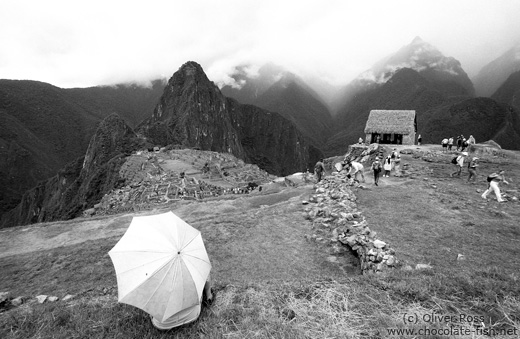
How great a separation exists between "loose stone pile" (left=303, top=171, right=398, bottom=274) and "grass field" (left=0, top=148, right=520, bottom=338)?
55cm

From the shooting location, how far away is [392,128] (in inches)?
1407

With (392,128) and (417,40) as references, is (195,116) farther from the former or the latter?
(417,40)

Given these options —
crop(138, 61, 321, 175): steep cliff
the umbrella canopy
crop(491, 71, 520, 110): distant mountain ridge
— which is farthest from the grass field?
crop(491, 71, 520, 110): distant mountain ridge

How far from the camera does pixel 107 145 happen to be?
300 feet

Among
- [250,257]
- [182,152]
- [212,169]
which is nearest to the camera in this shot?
[250,257]

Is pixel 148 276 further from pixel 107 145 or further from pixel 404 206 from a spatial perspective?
pixel 107 145

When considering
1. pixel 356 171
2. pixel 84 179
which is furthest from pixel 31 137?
pixel 356 171

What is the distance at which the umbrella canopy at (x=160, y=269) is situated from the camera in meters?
4.74

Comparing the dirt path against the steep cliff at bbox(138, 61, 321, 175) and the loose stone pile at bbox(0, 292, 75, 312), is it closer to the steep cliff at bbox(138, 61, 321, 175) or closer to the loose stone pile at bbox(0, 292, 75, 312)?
the loose stone pile at bbox(0, 292, 75, 312)

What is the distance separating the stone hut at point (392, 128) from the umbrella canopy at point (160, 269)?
118 feet

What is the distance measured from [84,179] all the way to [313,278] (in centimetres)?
9946

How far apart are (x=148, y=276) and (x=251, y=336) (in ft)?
7.05

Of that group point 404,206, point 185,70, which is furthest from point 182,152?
point 185,70

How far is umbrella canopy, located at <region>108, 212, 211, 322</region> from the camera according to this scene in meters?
4.74
